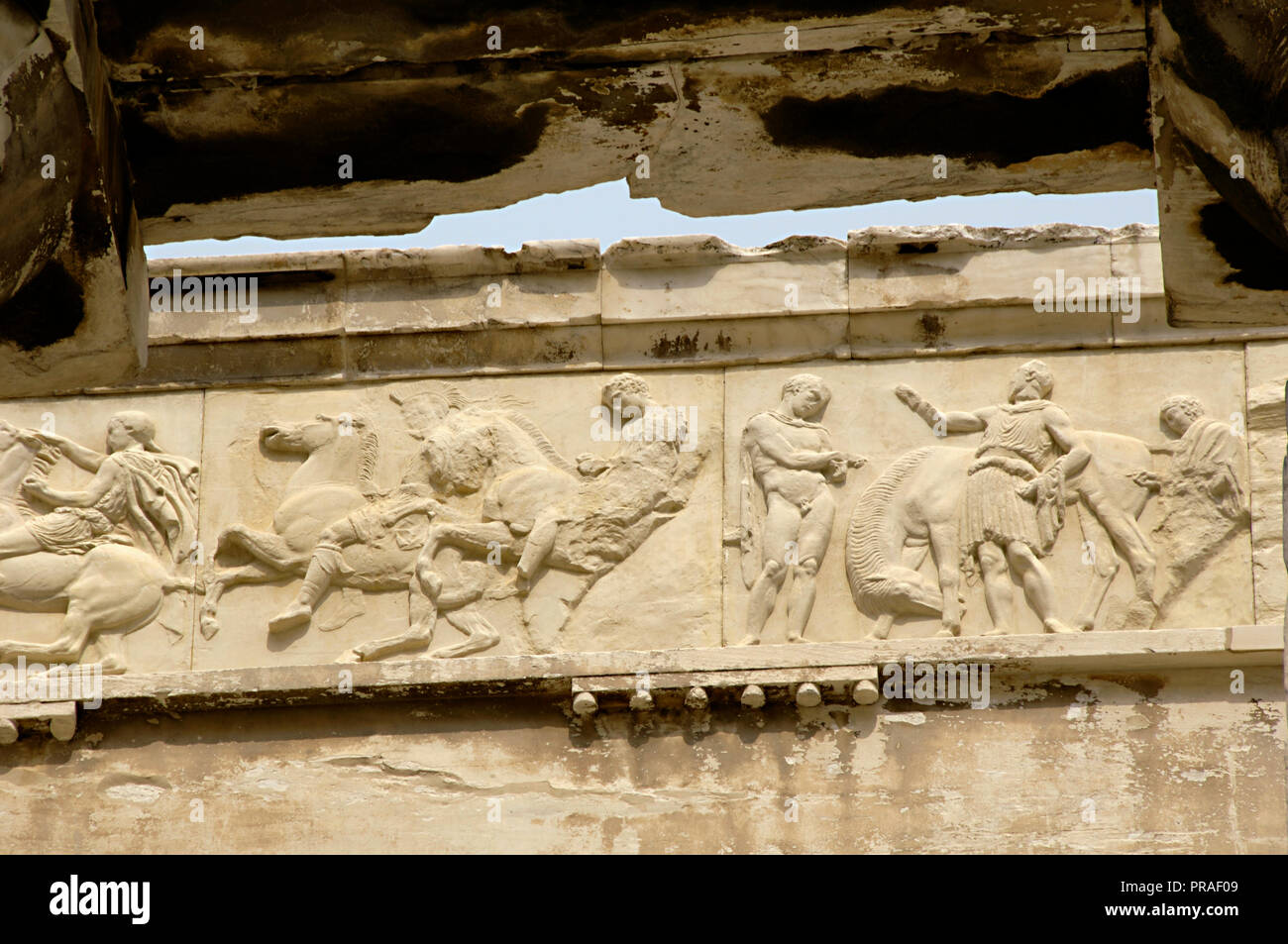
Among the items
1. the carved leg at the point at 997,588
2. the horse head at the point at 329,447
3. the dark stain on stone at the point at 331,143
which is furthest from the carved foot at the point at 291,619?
the dark stain on stone at the point at 331,143

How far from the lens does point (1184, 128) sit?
3.00 metres

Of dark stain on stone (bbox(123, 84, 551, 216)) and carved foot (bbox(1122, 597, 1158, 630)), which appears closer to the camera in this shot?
dark stain on stone (bbox(123, 84, 551, 216))

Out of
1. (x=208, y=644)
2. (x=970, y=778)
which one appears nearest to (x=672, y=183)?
(x=970, y=778)

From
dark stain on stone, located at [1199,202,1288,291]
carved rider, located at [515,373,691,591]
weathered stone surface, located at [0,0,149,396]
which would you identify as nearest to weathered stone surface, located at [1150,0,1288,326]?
dark stain on stone, located at [1199,202,1288,291]

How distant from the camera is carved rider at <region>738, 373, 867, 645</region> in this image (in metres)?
8.62

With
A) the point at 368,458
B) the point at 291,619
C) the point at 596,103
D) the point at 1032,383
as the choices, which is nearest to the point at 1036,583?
the point at 1032,383

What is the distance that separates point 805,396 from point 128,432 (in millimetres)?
2688

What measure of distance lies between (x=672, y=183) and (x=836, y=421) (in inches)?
196

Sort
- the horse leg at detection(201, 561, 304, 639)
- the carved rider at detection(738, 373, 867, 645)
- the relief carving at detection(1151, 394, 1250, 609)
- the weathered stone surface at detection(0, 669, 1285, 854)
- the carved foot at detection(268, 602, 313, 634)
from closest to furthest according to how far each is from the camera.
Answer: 1. the weathered stone surface at detection(0, 669, 1285, 854)
2. the relief carving at detection(1151, 394, 1250, 609)
3. the carved rider at detection(738, 373, 867, 645)
4. the carved foot at detection(268, 602, 313, 634)
5. the horse leg at detection(201, 561, 304, 639)

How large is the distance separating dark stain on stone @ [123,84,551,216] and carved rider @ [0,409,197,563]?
18.6 ft

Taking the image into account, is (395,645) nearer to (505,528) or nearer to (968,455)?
(505,528)

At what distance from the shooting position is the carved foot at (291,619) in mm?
8828

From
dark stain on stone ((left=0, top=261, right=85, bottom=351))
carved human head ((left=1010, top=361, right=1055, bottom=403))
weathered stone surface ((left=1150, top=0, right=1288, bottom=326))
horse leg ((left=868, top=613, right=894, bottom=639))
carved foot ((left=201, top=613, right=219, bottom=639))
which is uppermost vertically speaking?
carved human head ((left=1010, top=361, right=1055, bottom=403))

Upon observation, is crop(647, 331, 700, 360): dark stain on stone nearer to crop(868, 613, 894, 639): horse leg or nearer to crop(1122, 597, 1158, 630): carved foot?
crop(868, 613, 894, 639): horse leg
